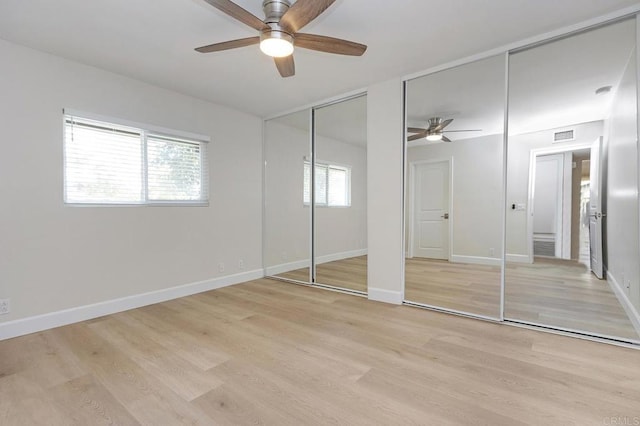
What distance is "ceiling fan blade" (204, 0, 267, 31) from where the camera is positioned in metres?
1.71

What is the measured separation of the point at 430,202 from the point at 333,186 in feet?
5.36

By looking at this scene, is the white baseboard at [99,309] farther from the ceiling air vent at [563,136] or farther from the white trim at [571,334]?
the ceiling air vent at [563,136]

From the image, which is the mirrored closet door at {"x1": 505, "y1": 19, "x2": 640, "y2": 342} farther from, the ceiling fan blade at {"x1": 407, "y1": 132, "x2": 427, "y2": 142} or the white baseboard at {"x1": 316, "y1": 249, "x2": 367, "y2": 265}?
the white baseboard at {"x1": 316, "y1": 249, "x2": 367, "y2": 265}

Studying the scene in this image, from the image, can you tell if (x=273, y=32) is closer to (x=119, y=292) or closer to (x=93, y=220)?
(x=93, y=220)

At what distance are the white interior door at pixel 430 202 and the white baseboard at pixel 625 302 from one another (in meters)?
1.68

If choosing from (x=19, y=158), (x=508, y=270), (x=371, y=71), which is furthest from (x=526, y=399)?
(x=19, y=158)

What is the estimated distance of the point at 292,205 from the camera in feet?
15.5

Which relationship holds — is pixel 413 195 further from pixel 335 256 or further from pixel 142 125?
pixel 142 125

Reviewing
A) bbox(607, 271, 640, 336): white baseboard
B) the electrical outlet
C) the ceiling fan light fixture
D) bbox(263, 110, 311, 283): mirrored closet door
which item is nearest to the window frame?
the electrical outlet

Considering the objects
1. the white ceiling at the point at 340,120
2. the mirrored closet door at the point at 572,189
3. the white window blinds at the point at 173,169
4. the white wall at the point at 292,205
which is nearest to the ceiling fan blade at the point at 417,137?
the white ceiling at the point at 340,120

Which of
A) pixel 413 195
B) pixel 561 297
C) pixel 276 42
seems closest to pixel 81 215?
pixel 276 42

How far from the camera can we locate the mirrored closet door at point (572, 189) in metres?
2.60

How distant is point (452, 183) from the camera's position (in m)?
3.73

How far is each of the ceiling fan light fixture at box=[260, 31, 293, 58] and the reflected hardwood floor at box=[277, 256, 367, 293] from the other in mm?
2876
